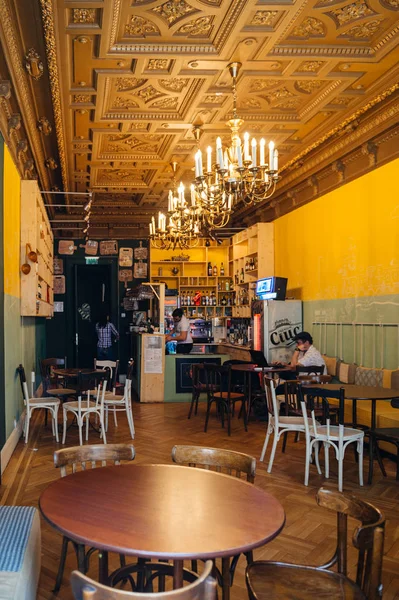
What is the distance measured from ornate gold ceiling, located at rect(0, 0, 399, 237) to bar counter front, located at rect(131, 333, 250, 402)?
3.23 metres

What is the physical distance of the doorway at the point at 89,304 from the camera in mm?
13279

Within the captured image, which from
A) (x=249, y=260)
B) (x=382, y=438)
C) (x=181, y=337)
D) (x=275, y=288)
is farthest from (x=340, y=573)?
(x=249, y=260)

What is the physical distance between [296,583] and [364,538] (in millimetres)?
453

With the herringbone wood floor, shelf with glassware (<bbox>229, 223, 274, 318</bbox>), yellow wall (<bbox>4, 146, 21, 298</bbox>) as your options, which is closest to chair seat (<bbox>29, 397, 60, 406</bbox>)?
the herringbone wood floor

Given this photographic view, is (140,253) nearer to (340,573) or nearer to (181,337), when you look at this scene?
(181,337)

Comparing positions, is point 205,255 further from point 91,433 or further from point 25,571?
point 25,571

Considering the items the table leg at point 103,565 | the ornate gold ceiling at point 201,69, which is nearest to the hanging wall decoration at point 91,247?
the ornate gold ceiling at point 201,69

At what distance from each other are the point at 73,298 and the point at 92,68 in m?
7.84

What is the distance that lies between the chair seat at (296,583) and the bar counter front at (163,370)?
6879 mm

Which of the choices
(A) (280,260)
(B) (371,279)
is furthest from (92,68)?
(A) (280,260)

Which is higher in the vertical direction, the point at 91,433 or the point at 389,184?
the point at 389,184

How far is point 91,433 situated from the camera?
269 inches

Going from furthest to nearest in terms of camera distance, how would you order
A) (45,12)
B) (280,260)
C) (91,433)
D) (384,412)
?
(280,260), (91,433), (384,412), (45,12)

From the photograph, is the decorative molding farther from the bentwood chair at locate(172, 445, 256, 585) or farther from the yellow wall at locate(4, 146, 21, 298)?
the bentwood chair at locate(172, 445, 256, 585)
